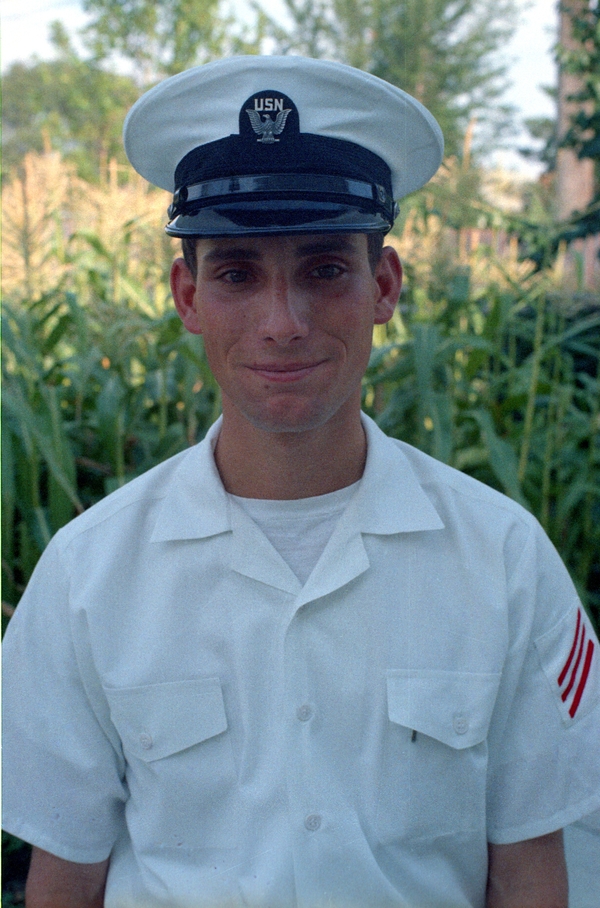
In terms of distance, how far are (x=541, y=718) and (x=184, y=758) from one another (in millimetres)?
520

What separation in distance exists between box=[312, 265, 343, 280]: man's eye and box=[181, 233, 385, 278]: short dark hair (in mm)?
89

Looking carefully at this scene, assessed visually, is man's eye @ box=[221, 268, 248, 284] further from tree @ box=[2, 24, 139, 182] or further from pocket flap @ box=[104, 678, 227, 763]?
tree @ box=[2, 24, 139, 182]

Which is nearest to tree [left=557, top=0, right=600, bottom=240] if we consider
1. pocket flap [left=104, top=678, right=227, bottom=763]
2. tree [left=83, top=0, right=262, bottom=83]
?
tree [left=83, top=0, right=262, bottom=83]

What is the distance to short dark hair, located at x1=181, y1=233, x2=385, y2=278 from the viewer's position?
1235 mm

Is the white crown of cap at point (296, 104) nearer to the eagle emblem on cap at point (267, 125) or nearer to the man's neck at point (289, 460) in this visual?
the eagle emblem on cap at point (267, 125)

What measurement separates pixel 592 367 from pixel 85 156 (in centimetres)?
337

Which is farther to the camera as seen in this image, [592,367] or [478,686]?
[592,367]

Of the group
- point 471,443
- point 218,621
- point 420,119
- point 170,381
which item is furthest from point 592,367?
point 218,621

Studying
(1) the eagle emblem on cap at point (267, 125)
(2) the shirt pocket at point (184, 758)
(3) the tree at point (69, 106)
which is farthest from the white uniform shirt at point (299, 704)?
(3) the tree at point (69, 106)

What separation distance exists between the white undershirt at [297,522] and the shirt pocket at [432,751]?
0.21 m

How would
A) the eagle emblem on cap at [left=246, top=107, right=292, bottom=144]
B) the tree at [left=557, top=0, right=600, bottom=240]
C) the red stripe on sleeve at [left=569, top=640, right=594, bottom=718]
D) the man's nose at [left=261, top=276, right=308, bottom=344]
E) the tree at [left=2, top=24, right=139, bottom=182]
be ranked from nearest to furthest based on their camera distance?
the man's nose at [left=261, top=276, right=308, bottom=344] < the eagle emblem on cap at [left=246, top=107, right=292, bottom=144] < the red stripe on sleeve at [left=569, top=640, right=594, bottom=718] < the tree at [left=2, top=24, right=139, bottom=182] < the tree at [left=557, top=0, right=600, bottom=240]

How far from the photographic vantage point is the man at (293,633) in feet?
3.87

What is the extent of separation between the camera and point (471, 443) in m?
2.74

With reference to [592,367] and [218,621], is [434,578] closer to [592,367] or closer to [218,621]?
[218,621]
